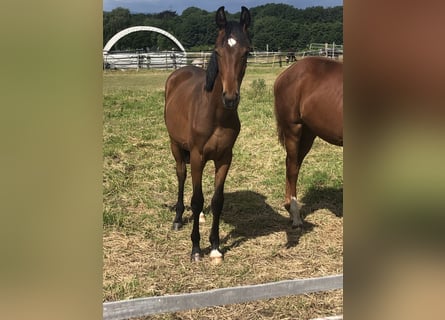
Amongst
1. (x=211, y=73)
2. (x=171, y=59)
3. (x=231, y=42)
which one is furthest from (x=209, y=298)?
(x=171, y=59)

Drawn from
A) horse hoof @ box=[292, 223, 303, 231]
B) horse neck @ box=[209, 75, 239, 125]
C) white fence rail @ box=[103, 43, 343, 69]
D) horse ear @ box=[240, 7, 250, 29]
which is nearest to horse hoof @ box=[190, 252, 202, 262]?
horse neck @ box=[209, 75, 239, 125]

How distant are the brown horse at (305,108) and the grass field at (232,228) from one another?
447mm

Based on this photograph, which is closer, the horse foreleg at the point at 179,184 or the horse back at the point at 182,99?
the horse back at the point at 182,99

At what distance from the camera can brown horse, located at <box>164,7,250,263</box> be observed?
2.66 meters

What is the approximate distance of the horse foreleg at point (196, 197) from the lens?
330 cm

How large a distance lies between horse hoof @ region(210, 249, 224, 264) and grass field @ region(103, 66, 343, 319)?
5cm

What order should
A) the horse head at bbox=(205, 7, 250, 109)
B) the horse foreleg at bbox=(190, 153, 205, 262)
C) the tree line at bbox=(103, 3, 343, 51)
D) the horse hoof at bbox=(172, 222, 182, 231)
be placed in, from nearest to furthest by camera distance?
the horse head at bbox=(205, 7, 250, 109), the horse foreleg at bbox=(190, 153, 205, 262), the horse hoof at bbox=(172, 222, 182, 231), the tree line at bbox=(103, 3, 343, 51)

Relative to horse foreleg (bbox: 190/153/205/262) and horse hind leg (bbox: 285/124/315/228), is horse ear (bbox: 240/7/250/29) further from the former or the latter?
horse hind leg (bbox: 285/124/315/228)

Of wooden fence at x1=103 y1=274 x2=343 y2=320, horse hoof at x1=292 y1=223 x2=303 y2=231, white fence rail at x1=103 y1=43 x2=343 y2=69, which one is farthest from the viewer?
white fence rail at x1=103 y1=43 x2=343 y2=69

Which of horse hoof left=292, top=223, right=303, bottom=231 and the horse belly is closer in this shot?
the horse belly

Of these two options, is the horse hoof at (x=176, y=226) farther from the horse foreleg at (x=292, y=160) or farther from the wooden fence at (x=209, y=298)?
the wooden fence at (x=209, y=298)

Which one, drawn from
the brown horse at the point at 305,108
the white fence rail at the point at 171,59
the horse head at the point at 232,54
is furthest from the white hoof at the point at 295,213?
the white fence rail at the point at 171,59
